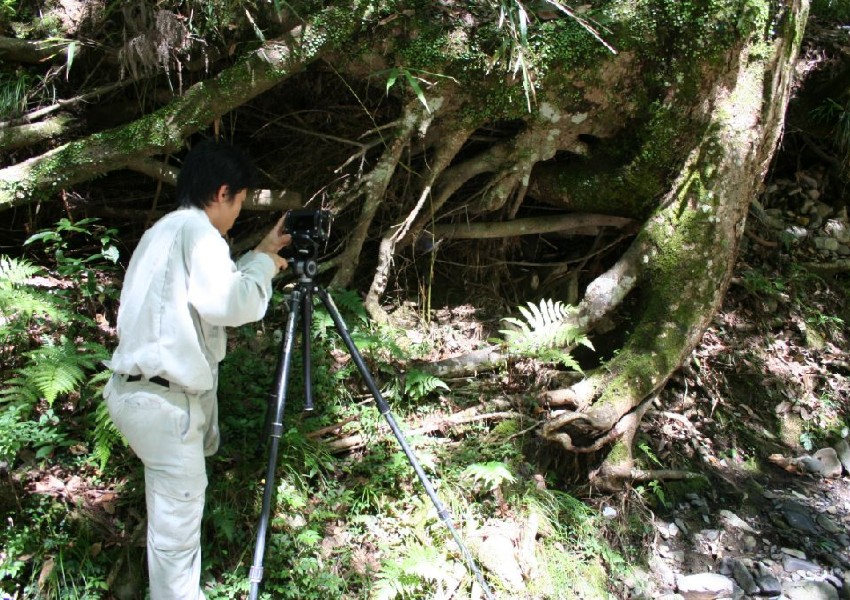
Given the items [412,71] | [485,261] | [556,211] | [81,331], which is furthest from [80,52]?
[556,211]

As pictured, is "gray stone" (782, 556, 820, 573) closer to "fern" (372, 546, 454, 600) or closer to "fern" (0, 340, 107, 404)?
"fern" (372, 546, 454, 600)

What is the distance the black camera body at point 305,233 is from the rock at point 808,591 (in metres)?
3.27

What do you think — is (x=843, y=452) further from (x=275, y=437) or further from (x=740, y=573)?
(x=275, y=437)

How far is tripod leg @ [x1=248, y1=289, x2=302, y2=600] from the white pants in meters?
0.26

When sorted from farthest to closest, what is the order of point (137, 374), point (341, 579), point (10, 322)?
point (10, 322) < point (341, 579) < point (137, 374)

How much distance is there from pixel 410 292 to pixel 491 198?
979 millimetres

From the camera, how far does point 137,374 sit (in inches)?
92.0

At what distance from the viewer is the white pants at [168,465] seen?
235 centimetres

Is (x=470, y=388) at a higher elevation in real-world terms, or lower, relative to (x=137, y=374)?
lower

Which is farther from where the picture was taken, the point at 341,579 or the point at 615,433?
the point at 615,433

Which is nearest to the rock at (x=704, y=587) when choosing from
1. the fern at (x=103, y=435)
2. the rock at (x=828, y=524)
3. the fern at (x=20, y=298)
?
the rock at (x=828, y=524)

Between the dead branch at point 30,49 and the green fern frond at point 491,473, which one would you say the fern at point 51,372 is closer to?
the dead branch at point 30,49

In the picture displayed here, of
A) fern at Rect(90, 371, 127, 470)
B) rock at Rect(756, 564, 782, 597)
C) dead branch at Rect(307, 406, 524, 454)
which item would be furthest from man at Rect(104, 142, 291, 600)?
rock at Rect(756, 564, 782, 597)

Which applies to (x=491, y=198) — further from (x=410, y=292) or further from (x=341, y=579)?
(x=341, y=579)
